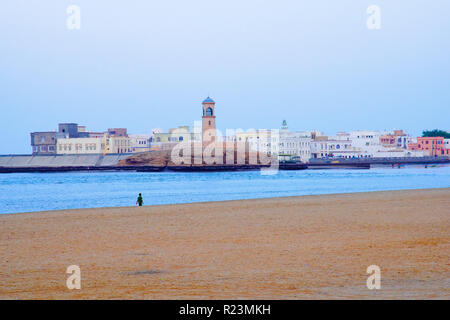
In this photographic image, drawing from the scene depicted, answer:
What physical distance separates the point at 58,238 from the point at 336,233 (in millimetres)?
5870

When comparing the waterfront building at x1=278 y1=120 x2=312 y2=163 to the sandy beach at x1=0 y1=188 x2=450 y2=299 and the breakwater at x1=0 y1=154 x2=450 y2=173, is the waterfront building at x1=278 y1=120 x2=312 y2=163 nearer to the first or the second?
the breakwater at x1=0 y1=154 x2=450 y2=173

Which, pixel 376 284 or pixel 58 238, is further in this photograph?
pixel 58 238

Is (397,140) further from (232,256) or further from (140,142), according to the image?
(232,256)

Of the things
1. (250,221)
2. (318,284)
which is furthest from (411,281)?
(250,221)

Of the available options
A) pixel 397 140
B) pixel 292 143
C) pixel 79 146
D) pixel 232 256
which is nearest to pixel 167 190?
pixel 232 256

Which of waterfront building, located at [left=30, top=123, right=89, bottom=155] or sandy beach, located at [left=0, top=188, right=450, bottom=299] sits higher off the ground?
waterfront building, located at [left=30, top=123, right=89, bottom=155]

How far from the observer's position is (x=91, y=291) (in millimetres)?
6777

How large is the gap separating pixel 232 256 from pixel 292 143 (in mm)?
109481

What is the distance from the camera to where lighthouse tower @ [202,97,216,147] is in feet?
313

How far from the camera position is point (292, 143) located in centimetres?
11794

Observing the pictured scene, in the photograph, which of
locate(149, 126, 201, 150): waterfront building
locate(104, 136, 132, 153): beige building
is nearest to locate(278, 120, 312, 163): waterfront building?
locate(149, 126, 201, 150): waterfront building

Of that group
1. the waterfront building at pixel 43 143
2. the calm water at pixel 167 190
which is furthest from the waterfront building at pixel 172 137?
the calm water at pixel 167 190

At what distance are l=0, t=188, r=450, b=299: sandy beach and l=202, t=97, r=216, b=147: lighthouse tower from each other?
79.3 m
